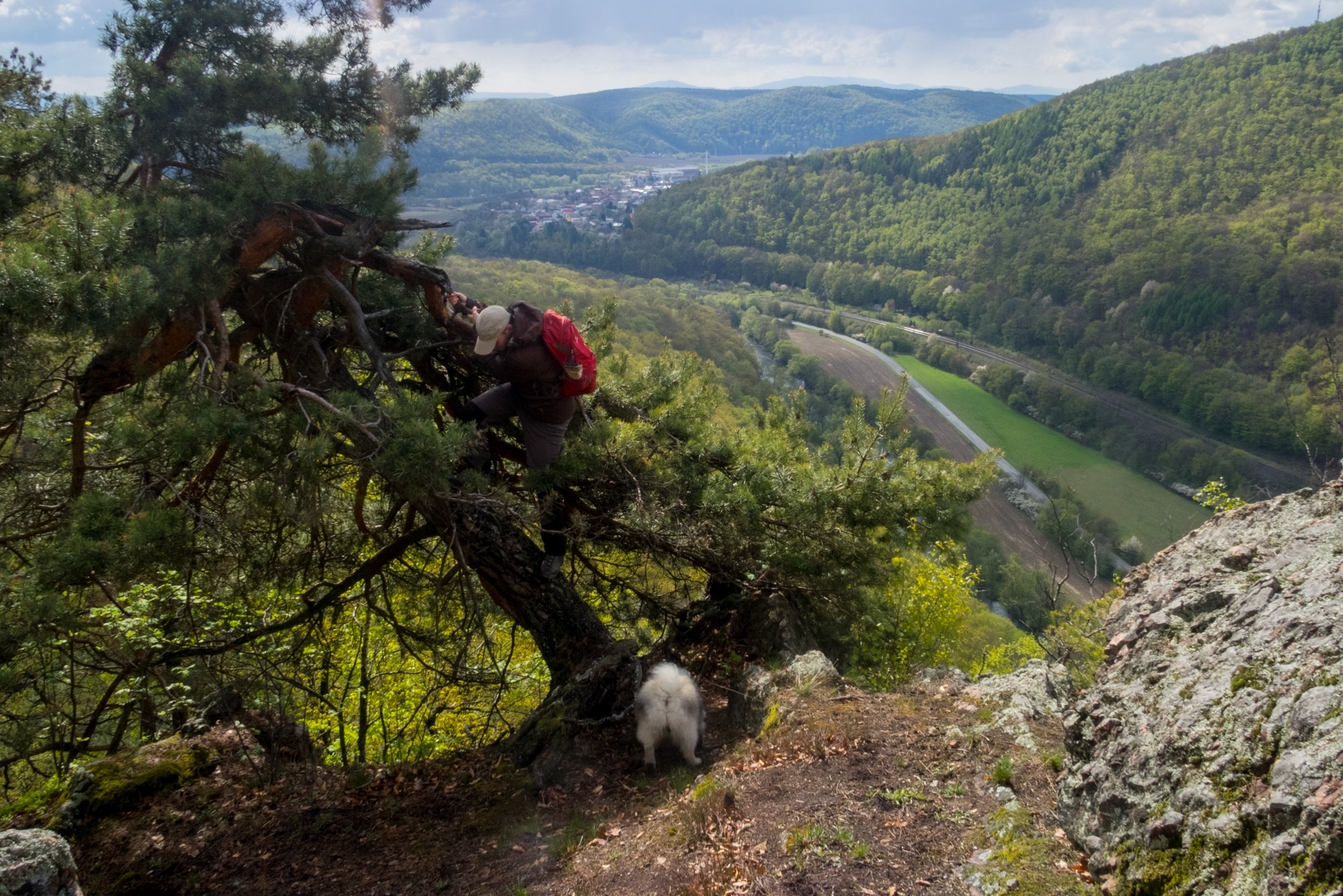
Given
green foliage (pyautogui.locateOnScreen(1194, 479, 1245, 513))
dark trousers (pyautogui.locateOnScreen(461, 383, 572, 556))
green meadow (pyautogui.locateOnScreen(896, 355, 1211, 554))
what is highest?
dark trousers (pyautogui.locateOnScreen(461, 383, 572, 556))

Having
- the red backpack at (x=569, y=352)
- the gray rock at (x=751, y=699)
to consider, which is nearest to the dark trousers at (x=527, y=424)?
the red backpack at (x=569, y=352)

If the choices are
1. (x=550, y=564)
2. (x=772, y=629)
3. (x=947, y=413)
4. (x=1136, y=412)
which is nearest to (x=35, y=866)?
(x=550, y=564)

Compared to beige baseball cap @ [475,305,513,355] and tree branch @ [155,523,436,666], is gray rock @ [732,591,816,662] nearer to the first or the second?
tree branch @ [155,523,436,666]

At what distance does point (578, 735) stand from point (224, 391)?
3026 millimetres

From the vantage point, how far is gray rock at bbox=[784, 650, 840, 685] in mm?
4621

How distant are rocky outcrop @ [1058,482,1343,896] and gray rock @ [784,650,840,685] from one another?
74.2 inches

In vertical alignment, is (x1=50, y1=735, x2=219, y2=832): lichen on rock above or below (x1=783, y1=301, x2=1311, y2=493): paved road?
above

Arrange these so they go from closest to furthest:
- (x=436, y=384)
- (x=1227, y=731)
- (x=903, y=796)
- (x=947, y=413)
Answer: (x=1227, y=731)
(x=903, y=796)
(x=436, y=384)
(x=947, y=413)

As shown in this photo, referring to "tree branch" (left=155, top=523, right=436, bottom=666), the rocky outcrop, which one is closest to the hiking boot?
"tree branch" (left=155, top=523, right=436, bottom=666)

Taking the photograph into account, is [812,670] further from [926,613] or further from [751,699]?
[926,613]

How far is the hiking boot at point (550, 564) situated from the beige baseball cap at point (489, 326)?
1.63 meters

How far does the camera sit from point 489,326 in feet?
13.1

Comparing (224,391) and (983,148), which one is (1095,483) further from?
(983,148)

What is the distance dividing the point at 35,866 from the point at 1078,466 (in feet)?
173
